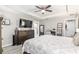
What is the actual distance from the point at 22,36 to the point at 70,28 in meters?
0.68

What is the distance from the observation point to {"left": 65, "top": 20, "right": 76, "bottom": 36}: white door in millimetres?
1108

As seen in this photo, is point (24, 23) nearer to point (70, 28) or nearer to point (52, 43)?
point (52, 43)

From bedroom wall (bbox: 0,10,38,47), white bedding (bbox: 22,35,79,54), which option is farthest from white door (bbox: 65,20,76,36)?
bedroom wall (bbox: 0,10,38,47)

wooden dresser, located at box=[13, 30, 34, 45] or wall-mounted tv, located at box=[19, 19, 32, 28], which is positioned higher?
wall-mounted tv, located at box=[19, 19, 32, 28]

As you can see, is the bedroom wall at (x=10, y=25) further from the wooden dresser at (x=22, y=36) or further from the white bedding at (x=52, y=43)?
the white bedding at (x=52, y=43)

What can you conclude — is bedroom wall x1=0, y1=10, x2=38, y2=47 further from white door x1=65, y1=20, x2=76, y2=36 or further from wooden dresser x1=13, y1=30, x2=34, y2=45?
white door x1=65, y1=20, x2=76, y2=36

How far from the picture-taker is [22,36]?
1.32m

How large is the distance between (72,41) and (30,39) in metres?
0.59

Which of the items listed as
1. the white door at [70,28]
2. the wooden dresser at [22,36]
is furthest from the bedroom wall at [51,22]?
the wooden dresser at [22,36]

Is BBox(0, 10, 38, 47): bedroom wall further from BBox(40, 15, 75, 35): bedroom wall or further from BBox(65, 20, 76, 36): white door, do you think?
BBox(65, 20, 76, 36): white door

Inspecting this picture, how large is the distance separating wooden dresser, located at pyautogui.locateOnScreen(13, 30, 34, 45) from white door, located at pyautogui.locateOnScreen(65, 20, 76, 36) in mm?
477

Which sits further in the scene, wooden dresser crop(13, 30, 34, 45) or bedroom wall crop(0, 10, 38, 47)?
wooden dresser crop(13, 30, 34, 45)

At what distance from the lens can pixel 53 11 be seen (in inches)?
48.1

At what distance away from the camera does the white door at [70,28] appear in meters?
1.11
